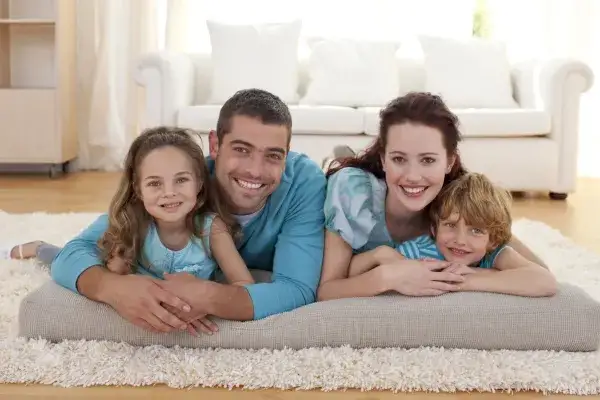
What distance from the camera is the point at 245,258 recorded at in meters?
2.16

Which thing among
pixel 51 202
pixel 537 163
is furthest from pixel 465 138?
pixel 51 202

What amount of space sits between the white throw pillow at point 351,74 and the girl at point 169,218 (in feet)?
8.97

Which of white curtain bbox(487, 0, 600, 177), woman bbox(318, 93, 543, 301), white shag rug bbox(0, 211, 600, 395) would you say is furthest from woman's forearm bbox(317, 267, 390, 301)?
white curtain bbox(487, 0, 600, 177)

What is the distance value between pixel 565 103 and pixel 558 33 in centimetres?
132

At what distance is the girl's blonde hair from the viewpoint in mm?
1905

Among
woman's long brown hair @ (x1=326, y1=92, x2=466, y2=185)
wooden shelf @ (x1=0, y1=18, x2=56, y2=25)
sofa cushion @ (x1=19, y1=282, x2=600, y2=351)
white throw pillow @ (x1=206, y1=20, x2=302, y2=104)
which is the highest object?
wooden shelf @ (x1=0, y1=18, x2=56, y2=25)

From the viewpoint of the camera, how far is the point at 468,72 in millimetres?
4688

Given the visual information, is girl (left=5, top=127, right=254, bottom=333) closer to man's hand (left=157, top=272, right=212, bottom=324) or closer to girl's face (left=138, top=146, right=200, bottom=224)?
girl's face (left=138, top=146, right=200, bottom=224)

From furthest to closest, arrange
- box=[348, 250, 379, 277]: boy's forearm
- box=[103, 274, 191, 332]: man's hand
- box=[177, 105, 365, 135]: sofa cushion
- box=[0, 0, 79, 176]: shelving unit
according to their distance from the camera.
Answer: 1. box=[0, 0, 79, 176]: shelving unit
2. box=[177, 105, 365, 135]: sofa cushion
3. box=[348, 250, 379, 277]: boy's forearm
4. box=[103, 274, 191, 332]: man's hand

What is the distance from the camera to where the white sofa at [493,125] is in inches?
167

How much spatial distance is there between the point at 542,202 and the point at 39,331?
323 cm

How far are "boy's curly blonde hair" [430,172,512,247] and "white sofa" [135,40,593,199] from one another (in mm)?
2237

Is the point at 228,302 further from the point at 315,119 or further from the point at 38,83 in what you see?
the point at 38,83

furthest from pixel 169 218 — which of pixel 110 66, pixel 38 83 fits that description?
pixel 38 83
